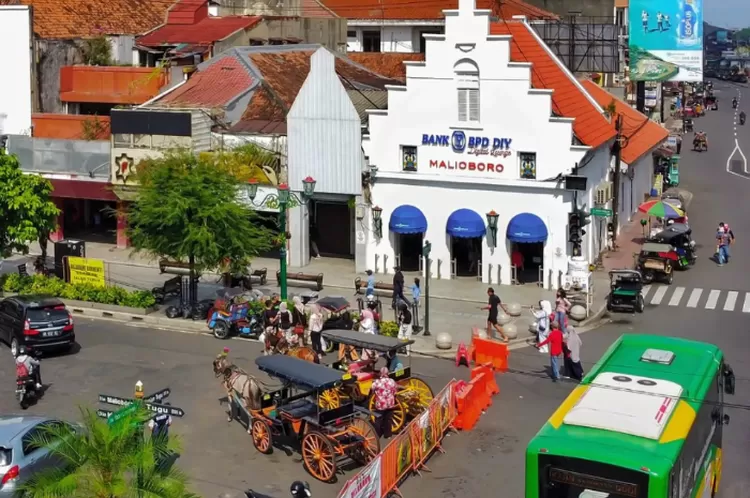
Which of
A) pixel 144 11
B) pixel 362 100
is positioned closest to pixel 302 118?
pixel 362 100

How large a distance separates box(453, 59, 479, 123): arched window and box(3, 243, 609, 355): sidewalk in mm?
5686

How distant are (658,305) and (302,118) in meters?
14.0

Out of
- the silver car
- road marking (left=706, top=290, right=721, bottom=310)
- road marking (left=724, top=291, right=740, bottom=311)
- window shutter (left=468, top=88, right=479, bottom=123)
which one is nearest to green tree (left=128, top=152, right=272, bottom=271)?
Answer: window shutter (left=468, top=88, right=479, bottom=123)

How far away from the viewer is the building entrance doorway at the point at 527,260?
3803 centimetres

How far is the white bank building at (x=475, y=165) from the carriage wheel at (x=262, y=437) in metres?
16.7

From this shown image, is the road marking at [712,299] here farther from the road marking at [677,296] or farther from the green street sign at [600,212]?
the green street sign at [600,212]

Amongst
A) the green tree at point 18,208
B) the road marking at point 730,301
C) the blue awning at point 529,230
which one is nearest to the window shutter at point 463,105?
the blue awning at point 529,230

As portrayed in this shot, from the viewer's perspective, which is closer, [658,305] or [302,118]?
[658,305]

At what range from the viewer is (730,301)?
35.9 meters

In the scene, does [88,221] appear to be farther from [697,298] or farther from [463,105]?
[697,298]

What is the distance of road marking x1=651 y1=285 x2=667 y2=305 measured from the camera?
36062mm

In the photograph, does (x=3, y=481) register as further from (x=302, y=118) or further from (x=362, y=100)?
(x=362, y=100)

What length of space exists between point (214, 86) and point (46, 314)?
17345 mm

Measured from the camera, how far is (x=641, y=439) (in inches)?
627
